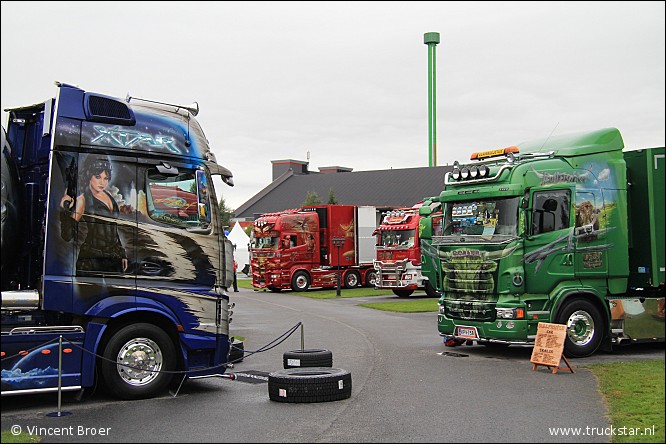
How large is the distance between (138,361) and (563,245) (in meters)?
7.99

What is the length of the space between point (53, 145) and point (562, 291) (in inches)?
359

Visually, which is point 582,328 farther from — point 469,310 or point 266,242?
point 266,242

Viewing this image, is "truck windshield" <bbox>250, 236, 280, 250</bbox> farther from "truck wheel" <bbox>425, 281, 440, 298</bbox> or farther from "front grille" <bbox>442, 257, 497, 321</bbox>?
"front grille" <bbox>442, 257, 497, 321</bbox>

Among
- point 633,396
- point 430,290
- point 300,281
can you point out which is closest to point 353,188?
point 300,281

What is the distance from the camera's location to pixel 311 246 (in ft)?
121

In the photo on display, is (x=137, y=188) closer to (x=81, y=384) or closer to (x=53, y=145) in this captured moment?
(x=53, y=145)

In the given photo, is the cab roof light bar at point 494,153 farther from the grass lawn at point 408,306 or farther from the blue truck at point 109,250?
the grass lawn at point 408,306

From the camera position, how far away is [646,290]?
15.4 meters

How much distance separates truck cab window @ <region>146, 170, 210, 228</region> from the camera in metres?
10.6

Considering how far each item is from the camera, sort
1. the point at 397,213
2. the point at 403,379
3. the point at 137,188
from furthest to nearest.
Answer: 1. the point at 397,213
2. the point at 403,379
3. the point at 137,188

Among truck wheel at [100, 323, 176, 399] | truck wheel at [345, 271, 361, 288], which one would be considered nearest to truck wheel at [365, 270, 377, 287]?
truck wheel at [345, 271, 361, 288]

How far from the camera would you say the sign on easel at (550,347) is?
12555 millimetres

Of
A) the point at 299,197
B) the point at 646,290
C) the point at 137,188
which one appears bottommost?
the point at 646,290

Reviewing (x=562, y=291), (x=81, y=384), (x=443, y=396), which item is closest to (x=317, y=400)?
(x=443, y=396)
